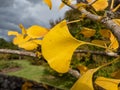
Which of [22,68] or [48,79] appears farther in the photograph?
[22,68]

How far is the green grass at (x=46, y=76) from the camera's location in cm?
613

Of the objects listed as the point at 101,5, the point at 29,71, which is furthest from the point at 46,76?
the point at 101,5

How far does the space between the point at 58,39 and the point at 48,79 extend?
6682 millimetres

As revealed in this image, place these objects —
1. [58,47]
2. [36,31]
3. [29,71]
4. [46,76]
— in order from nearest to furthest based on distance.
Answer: [58,47] < [36,31] < [46,76] < [29,71]

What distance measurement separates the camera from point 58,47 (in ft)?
1.03

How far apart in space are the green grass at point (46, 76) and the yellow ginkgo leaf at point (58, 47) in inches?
206

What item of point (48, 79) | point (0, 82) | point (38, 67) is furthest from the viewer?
point (38, 67)

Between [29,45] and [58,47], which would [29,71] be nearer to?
[29,45]

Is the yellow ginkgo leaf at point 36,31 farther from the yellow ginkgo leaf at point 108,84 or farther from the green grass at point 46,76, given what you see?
the green grass at point 46,76

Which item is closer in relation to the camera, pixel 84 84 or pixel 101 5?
pixel 84 84

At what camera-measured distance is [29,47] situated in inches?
22.2

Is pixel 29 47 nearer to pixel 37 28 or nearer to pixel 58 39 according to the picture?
pixel 37 28

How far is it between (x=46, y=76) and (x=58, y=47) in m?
7.09

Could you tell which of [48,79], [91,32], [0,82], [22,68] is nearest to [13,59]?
[22,68]
